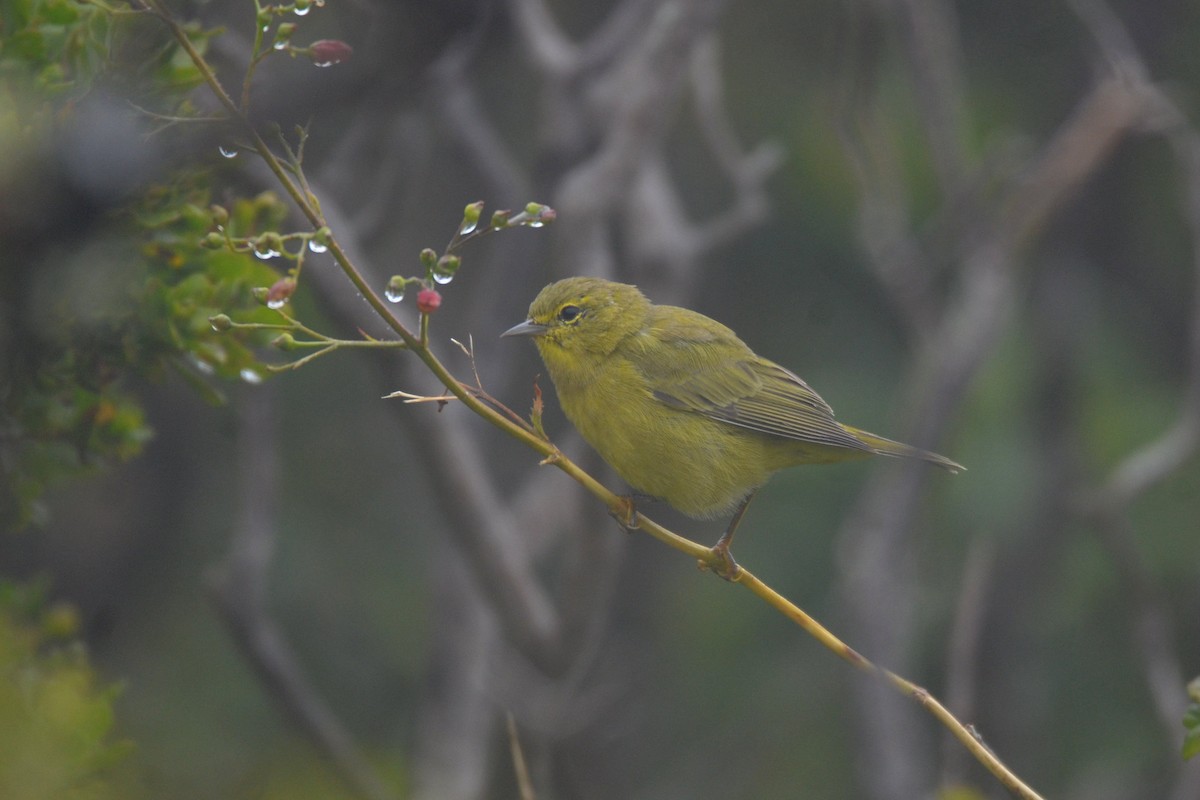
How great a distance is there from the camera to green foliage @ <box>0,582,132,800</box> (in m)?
1.44

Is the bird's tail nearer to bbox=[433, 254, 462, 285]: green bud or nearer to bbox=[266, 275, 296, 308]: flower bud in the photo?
bbox=[433, 254, 462, 285]: green bud

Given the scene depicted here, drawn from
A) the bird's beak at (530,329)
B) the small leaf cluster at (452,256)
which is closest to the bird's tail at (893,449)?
the bird's beak at (530,329)

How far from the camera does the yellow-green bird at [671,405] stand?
321cm

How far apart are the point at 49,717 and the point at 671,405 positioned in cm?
191

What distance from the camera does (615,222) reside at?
17.4 ft

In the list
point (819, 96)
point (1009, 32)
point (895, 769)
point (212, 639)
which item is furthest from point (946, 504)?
point (212, 639)

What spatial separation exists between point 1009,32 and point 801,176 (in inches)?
63.2

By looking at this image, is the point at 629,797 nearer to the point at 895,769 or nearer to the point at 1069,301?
the point at 895,769

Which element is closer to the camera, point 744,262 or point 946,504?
point 946,504

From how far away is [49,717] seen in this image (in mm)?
1710

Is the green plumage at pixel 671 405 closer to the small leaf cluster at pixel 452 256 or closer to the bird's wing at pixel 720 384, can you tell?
the bird's wing at pixel 720 384

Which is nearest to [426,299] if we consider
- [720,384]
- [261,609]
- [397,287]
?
[397,287]

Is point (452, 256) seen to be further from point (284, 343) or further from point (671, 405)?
point (671, 405)

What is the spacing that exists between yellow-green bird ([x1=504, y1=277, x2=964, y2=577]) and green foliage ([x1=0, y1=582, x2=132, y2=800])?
1.30 meters
